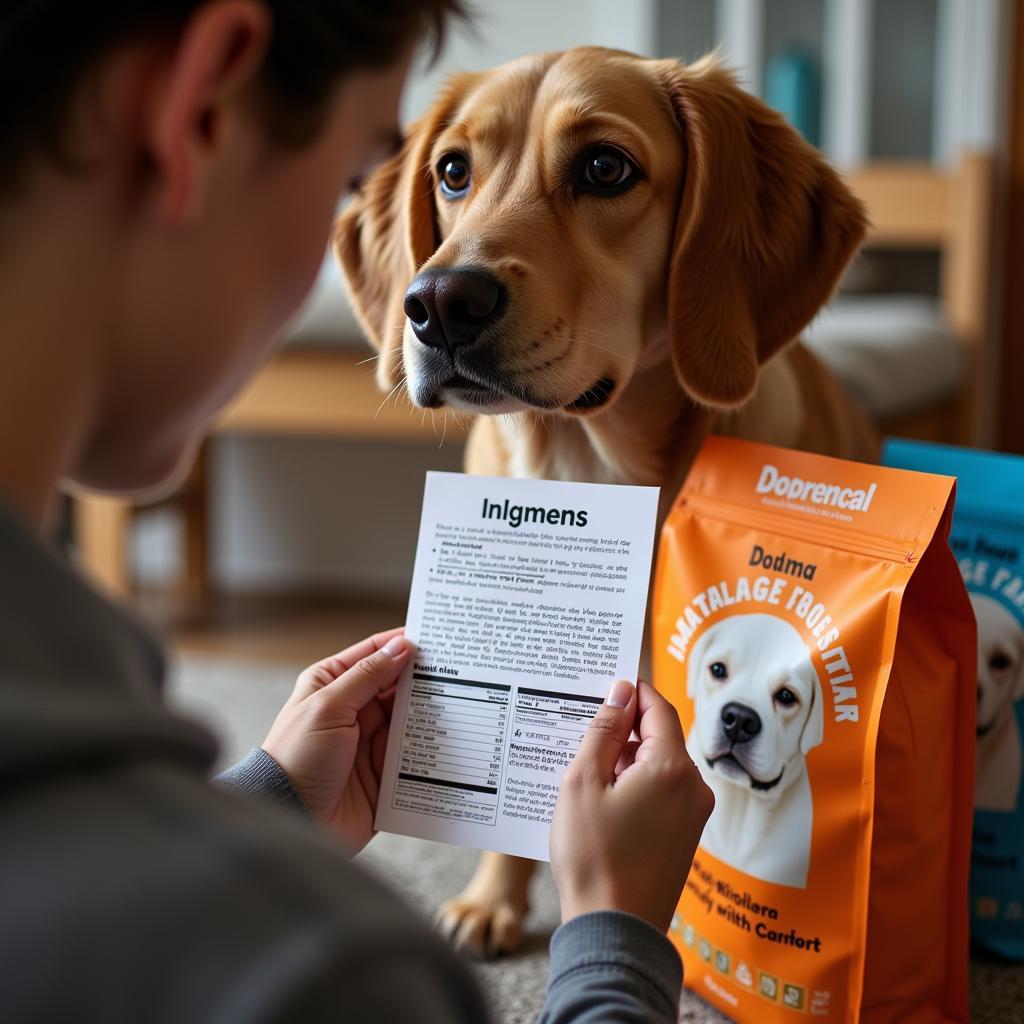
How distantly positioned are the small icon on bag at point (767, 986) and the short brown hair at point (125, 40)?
73cm

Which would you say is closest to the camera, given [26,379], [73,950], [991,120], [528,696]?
[73,950]

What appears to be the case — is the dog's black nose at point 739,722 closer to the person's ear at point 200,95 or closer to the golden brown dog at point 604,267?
the golden brown dog at point 604,267

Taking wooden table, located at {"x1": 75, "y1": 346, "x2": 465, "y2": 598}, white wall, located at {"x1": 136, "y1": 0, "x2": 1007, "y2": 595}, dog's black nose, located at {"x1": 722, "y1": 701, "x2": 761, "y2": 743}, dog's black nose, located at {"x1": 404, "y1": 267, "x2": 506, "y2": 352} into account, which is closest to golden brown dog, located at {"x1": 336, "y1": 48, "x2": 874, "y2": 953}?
dog's black nose, located at {"x1": 404, "y1": 267, "x2": 506, "y2": 352}

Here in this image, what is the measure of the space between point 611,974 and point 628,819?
129mm

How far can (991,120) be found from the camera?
2941mm

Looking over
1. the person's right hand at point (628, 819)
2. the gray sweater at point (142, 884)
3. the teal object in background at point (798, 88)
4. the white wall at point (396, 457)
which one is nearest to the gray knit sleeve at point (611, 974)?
the person's right hand at point (628, 819)

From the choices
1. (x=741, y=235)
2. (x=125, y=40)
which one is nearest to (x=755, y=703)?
(x=741, y=235)

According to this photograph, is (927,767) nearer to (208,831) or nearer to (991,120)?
(208,831)

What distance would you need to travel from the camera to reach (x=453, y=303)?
3.20 ft

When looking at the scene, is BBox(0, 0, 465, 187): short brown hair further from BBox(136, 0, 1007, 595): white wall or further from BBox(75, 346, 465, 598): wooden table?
BBox(136, 0, 1007, 595): white wall

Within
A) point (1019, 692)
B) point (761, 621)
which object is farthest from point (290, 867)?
point (1019, 692)

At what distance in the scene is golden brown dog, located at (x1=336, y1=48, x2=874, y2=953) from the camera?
1.01 meters

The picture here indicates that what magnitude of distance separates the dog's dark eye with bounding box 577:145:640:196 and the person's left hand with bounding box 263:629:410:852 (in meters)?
0.46

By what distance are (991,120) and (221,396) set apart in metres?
2.85
